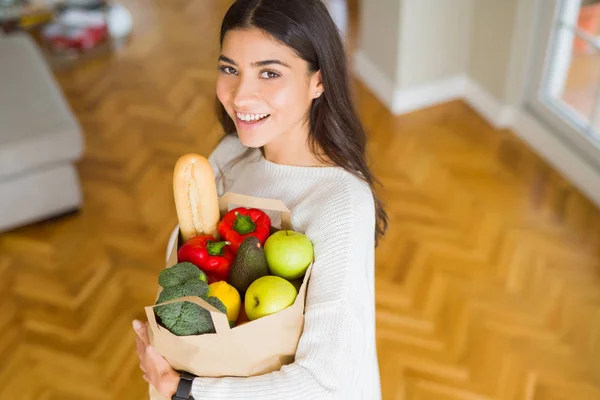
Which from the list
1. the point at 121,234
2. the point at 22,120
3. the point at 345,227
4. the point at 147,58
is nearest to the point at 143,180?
the point at 121,234

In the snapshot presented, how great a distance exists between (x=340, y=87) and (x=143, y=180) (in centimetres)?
186

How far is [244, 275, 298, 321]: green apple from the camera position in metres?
1.10

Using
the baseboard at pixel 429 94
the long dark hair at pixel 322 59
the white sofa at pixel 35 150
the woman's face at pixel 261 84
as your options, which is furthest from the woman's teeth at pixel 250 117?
the baseboard at pixel 429 94

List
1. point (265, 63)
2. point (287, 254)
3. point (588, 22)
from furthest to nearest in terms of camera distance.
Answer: point (588, 22) < point (265, 63) < point (287, 254)

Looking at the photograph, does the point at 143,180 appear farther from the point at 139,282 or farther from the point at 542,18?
the point at 542,18

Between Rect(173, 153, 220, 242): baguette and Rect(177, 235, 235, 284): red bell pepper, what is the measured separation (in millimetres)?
52

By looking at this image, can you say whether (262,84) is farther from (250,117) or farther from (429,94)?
(429,94)

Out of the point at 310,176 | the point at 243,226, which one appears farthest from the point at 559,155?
the point at 243,226

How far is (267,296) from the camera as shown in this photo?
43.3 inches

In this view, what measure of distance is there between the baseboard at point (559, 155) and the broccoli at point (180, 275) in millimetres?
2223

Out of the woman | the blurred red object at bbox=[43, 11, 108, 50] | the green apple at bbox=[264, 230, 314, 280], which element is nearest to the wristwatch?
the woman

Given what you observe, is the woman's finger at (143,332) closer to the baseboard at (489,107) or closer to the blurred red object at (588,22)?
the blurred red object at (588,22)

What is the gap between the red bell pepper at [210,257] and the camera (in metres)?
1.19

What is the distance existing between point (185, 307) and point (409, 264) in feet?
5.45
